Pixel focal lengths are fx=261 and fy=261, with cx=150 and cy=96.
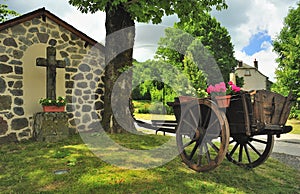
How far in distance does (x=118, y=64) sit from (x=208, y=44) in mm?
23259

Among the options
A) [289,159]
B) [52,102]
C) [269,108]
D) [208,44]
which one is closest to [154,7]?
[52,102]

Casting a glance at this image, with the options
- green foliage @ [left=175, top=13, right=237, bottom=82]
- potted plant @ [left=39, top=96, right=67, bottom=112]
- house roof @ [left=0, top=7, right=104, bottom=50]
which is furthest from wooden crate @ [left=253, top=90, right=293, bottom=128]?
green foliage @ [left=175, top=13, right=237, bottom=82]

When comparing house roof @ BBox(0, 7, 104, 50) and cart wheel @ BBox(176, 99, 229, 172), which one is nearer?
cart wheel @ BBox(176, 99, 229, 172)

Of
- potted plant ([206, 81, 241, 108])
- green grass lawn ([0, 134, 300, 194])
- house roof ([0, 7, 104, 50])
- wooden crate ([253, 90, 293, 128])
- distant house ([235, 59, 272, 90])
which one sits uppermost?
distant house ([235, 59, 272, 90])

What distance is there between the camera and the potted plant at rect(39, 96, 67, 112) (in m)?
7.46

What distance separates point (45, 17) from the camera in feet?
26.8

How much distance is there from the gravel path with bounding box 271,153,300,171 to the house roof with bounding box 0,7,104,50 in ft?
21.8

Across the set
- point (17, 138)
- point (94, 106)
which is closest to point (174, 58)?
point (94, 106)

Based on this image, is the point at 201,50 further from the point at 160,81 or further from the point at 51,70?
the point at 51,70

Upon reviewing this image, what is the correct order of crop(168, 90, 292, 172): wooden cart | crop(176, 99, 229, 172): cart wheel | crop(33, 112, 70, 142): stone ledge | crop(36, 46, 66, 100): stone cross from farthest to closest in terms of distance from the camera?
crop(36, 46, 66, 100): stone cross < crop(33, 112, 70, 142): stone ledge < crop(176, 99, 229, 172): cart wheel < crop(168, 90, 292, 172): wooden cart

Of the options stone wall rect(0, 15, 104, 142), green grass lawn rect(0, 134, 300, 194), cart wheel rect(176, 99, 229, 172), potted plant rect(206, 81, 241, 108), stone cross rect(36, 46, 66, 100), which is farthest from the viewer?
stone cross rect(36, 46, 66, 100)

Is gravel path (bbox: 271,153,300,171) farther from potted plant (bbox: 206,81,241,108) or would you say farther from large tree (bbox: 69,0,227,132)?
large tree (bbox: 69,0,227,132)

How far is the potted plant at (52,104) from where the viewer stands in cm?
746

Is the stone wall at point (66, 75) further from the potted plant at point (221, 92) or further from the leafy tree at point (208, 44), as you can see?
the leafy tree at point (208, 44)
